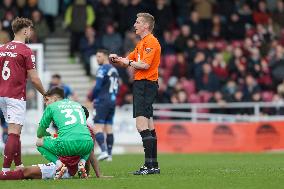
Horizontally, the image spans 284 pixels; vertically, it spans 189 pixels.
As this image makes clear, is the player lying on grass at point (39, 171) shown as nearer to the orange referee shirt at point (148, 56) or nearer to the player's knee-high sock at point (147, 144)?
the player's knee-high sock at point (147, 144)

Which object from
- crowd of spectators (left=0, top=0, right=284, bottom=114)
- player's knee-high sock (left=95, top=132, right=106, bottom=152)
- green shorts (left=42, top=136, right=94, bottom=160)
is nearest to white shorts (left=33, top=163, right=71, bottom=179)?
green shorts (left=42, top=136, right=94, bottom=160)

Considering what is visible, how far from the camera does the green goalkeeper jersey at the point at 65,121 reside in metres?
13.3

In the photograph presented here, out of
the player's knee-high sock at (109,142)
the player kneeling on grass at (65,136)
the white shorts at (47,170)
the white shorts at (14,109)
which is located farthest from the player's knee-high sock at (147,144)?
the player's knee-high sock at (109,142)

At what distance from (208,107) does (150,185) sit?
48.3 feet

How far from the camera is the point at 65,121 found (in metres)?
13.3

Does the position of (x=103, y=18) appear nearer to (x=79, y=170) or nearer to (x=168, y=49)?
(x=168, y=49)

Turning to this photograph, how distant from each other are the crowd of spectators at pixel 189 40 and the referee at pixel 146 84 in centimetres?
1206

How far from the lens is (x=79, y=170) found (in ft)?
44.1

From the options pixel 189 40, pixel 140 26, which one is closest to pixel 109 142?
pixel 140 26

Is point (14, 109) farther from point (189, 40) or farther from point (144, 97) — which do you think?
point (189, 40)

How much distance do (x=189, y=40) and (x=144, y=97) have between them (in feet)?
49.5

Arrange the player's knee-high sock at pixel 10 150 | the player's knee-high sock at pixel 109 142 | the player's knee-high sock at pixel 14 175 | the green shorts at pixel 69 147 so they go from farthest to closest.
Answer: the player's knee-high sock at pixel 109 142 < the player's knee-high sock at pixel 10 150 < the player's knee-high sock at pixel 14 175 < the green shorts at pixel 69 147

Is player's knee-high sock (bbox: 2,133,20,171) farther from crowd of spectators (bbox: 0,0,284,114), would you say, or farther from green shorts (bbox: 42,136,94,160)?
crowd of spectators (bbox: 0,0,284,114)

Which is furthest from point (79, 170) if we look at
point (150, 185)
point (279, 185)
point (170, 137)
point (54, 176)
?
point (170, 137)
